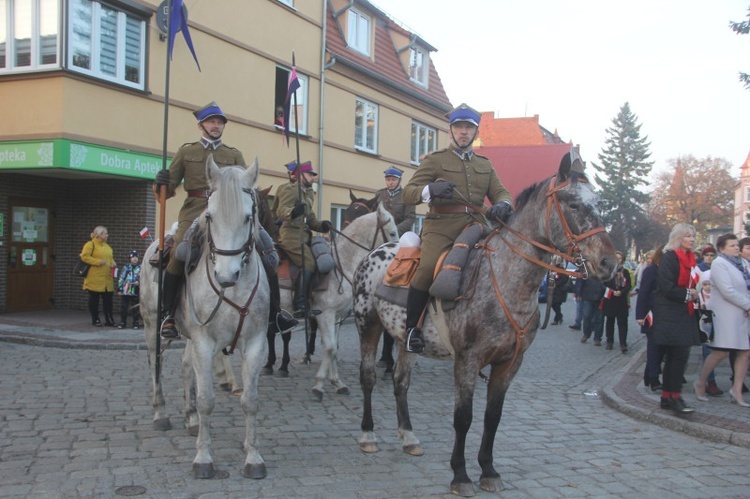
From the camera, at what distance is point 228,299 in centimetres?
543

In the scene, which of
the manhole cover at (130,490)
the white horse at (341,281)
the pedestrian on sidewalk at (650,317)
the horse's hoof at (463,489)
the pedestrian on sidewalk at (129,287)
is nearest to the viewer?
the manhole cover at (130,490)

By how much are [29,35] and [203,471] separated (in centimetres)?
1211

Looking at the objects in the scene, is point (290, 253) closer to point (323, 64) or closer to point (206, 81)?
point (206, 81)

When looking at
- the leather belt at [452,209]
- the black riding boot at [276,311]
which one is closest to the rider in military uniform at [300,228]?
the black riding boot at [276,311]

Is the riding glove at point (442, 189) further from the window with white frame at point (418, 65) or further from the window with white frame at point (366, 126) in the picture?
the window with white frame at point (418, 65)

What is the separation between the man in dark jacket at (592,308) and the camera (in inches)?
555

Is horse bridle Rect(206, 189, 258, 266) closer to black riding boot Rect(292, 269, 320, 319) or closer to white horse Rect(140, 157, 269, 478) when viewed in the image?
white horse Rect(140, 157, 269, 478)

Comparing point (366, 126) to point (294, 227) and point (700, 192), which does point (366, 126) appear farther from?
point (700, 192)

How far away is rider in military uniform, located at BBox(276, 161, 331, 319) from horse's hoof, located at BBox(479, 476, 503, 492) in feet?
13.0

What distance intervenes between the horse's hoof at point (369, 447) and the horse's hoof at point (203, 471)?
4.90 ft

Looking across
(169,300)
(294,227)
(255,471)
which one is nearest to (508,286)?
(255,471)

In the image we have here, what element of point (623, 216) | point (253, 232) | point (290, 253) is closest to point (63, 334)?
point (290, 253)

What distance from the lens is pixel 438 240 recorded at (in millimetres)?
5699

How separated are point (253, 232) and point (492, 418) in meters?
2.58
